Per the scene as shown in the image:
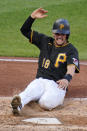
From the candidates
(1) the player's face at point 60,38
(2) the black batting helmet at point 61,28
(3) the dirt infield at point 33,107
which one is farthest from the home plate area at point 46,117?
(2) the black batting helmet at point 61,28

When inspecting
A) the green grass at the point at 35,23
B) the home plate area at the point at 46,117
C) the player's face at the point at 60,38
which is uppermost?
the player's face at the point at 60,38

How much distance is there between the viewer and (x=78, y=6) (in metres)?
17.8

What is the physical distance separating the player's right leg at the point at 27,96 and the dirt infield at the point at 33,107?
0.43 ft

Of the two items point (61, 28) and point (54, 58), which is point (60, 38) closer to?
point (61, 28)

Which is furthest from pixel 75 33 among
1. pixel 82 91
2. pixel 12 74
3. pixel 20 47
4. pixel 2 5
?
pixel 82 91

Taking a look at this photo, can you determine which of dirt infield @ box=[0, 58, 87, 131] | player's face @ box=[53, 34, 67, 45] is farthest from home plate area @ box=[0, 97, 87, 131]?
player's face @ box=[53, 34, 67, 45]

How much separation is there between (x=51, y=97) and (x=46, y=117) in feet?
2.04

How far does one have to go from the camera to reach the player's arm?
17.1 ft

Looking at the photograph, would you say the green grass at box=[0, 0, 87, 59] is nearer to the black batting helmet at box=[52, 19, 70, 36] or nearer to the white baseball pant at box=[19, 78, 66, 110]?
the black batting helmet at box=[52, 19, 70, 36]

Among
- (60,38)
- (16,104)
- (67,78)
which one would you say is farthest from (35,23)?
(16,104)

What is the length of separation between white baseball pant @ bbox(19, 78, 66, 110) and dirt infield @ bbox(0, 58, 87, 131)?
4.3 inches

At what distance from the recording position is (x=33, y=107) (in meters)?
5.74

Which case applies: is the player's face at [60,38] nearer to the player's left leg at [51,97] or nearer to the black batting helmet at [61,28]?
the black batting helmet at [61,28]

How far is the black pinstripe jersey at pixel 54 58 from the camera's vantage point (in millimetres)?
5863
